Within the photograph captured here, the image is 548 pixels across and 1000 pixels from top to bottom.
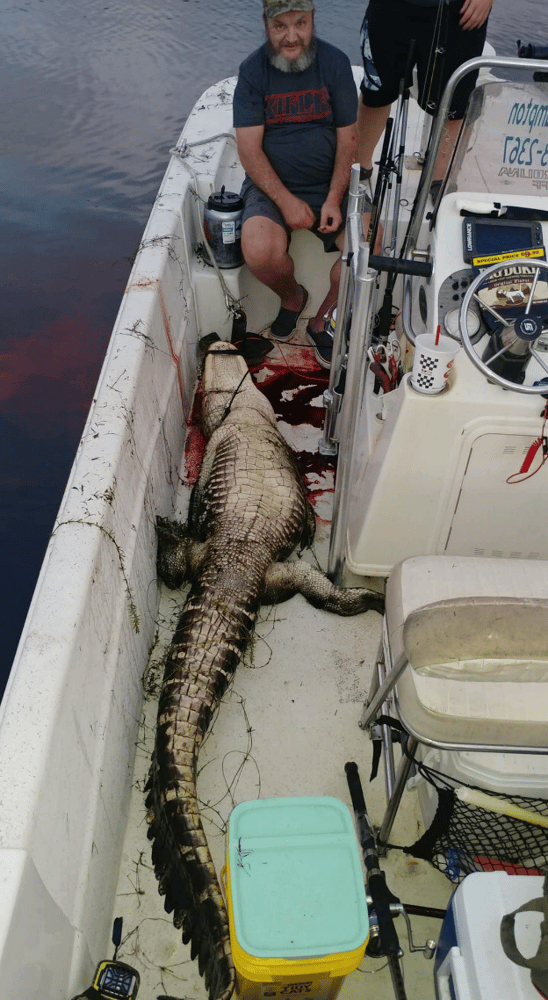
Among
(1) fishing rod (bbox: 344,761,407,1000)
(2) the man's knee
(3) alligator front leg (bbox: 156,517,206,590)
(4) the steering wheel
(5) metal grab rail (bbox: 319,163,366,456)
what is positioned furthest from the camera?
(2) the man's knee

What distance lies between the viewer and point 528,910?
1.39m

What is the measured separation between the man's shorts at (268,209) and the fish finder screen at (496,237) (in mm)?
1357

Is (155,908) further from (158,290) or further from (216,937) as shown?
(158,290)

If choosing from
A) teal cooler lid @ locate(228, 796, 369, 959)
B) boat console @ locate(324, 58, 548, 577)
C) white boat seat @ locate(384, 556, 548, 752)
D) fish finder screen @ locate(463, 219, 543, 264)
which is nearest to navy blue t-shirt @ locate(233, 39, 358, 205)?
boat console @ locate(324, 58, 548, 577)

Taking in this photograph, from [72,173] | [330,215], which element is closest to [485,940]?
[330,215]

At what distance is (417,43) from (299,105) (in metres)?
0.66

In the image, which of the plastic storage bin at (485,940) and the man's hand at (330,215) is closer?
the plastic storage bin at (485,940)

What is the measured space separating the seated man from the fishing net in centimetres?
269

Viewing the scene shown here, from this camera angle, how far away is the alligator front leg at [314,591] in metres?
2.91

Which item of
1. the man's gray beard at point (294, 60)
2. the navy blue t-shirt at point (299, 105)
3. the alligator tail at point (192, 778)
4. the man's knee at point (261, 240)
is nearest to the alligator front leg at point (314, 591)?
the alligator tail at point (192, 778)

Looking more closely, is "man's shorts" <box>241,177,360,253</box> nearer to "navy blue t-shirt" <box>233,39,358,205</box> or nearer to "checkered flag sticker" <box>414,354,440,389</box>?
"navy blue t-shirt" <box>233,39,358,205</box>

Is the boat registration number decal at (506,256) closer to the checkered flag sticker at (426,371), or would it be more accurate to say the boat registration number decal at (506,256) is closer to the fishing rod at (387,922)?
the checkered flag sticker at (426,371)

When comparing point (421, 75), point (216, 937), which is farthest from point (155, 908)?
point (421, 75)

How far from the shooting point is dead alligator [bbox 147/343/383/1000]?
6.52 ft
